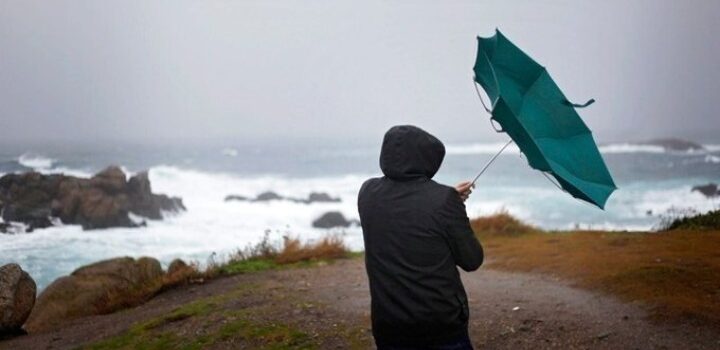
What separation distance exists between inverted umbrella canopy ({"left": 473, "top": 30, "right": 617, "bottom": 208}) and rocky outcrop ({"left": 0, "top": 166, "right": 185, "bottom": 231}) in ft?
35.3

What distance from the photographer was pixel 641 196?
996 inches

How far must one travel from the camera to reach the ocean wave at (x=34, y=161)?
13712mm

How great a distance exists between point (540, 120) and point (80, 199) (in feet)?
44.9

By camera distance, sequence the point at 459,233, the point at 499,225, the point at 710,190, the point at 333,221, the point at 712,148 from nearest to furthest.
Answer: the point at 459,233 < the point at 499,225 < the point at 710,190 < the point at 712,148 < the point at 333,221

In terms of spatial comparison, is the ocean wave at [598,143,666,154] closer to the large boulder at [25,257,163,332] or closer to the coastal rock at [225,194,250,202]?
the coastal rock at [225,194,250,202]

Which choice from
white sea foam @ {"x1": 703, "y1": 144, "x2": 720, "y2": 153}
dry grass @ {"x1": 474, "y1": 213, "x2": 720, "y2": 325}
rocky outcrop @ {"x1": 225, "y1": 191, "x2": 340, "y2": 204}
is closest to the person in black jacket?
dry grass @ {"x1": 474, "y1": 213, "x2": 720, "y2": 325}

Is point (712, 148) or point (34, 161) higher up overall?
point (34, 161)

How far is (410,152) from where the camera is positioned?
115 inches

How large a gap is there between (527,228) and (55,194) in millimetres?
10421

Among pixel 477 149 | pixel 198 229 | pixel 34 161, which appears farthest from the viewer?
pixel 477 149

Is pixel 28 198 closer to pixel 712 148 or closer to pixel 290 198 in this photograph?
pixel 290 198

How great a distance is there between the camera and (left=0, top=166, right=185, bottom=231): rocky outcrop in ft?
40.0

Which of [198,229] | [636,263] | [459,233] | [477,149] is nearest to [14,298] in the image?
[459,233]

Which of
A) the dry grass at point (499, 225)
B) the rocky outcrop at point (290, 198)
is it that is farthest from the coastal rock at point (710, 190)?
the rocky outcrop at point (290, 198)
